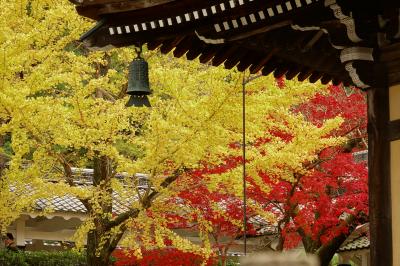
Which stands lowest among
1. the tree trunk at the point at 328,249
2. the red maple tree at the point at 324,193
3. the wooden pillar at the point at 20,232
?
the tree trunk at the point at 328,249

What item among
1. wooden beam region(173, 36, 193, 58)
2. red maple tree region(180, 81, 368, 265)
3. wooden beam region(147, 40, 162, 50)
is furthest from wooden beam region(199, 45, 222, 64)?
red maple tree region(180, 81, 368, 265)

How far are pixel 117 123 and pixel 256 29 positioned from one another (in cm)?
602

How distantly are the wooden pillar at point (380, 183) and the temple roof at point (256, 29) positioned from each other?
11.6 inches

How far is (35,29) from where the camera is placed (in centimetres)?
1311

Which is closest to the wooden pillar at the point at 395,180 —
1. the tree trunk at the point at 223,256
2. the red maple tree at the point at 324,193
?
the red maple tree at the point at 324,193

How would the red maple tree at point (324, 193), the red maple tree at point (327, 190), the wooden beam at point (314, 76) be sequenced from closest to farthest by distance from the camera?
the wooden beam at point (314, 76) < the red maple tree at point (324, 193) < the red maple tree at point (327, 190)

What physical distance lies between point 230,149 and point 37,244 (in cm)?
1152

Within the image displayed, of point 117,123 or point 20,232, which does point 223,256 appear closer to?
point 20,232

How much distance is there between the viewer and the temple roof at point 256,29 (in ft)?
23.3

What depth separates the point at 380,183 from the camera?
24.8 ft

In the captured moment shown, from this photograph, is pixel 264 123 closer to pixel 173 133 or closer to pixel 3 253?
pixel 173 133

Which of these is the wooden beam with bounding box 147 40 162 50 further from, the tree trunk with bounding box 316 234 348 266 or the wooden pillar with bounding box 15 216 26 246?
the wooden pillar with bounding box 15 216 26 246

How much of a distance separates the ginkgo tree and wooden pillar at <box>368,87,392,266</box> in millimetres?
5057

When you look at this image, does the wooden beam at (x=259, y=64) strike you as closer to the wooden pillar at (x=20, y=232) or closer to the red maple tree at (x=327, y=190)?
the red maple tree at (x=327, y=190)
